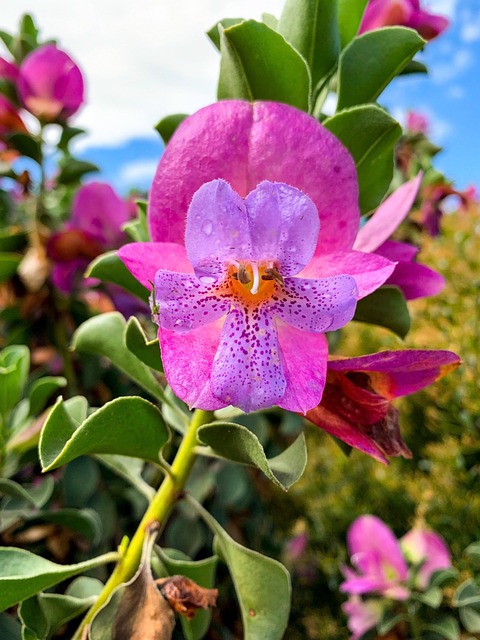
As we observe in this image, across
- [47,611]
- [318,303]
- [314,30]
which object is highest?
[314,30]

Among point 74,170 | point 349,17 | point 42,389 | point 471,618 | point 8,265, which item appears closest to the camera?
point 349,17

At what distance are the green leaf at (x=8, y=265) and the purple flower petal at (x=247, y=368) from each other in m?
0.85

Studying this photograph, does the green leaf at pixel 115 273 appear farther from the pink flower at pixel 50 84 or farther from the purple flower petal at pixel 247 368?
the pink flower at pixel 50 84

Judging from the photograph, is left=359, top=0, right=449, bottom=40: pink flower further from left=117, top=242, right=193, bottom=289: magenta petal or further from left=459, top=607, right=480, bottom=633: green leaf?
left=459, top=607, right=480, bottom=633: green leaf

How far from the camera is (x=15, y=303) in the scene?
1.24 meters

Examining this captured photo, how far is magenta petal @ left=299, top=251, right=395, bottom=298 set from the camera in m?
0.45

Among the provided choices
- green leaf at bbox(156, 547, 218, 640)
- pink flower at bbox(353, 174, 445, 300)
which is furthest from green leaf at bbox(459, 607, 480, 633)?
pink flower at bbox(353, 174, 445, 300)

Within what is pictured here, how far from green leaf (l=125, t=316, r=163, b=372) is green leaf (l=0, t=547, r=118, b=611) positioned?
0.19 meters

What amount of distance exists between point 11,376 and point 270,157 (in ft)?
1.64

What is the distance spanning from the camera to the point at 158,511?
1.85 ft

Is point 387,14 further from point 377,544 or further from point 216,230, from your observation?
point 377,544

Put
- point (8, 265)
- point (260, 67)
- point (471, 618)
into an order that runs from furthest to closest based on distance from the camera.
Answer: point (8, 265)
point (471, 618)
point (260, 67)

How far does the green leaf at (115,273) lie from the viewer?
22.6 inches

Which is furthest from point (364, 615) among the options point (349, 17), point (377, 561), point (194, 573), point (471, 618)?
point (349, 17)
